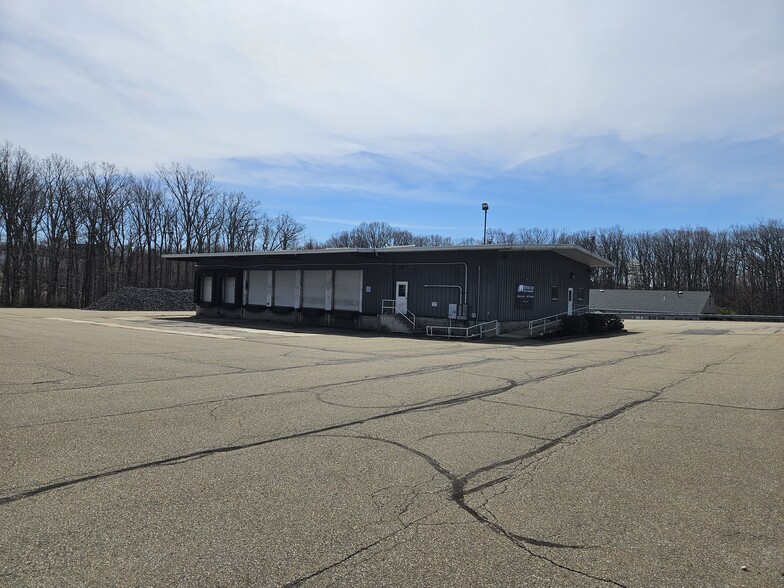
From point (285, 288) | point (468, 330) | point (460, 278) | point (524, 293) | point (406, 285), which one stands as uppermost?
point (460, 278)

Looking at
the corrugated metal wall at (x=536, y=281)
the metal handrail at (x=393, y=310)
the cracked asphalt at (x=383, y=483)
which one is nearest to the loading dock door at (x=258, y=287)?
the metal handrail at (x=393, y=310)

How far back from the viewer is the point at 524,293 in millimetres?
27094

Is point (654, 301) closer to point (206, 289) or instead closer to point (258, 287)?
point (258, 287)

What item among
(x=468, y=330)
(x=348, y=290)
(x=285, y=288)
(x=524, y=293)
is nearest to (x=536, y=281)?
(x=524, y=293)

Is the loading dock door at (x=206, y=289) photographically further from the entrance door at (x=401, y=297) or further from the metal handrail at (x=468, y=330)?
the metal handrail at (x=468, y=330)

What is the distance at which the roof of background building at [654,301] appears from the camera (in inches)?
2461

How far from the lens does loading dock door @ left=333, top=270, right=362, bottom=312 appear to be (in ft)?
96.1

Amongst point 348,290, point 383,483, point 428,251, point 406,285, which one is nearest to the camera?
point 383,483

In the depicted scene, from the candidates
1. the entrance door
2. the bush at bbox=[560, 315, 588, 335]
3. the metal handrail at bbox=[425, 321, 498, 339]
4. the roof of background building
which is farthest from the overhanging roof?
the roof of background building

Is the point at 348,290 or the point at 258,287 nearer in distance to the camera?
the point at 348,290

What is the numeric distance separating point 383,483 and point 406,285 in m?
23.0

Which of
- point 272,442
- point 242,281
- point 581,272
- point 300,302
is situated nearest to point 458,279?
point 300,302

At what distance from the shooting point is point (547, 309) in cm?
3014

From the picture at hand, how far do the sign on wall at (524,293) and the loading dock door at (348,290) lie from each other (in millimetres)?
8276
